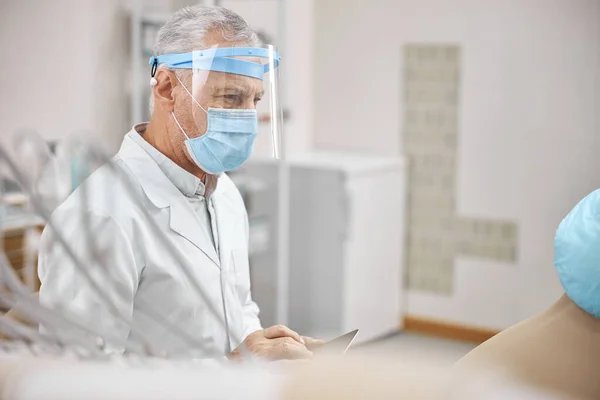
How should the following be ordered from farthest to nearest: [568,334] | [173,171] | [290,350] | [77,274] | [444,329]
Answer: [444,329] → [173,171] → [290,350] → [77,274] → [568,334]

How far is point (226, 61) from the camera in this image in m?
1.42

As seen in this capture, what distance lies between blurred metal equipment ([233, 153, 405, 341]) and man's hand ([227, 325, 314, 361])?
2394 millimetres

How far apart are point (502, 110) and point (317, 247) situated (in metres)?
1.15

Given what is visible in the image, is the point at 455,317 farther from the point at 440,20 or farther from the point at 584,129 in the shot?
the point at 440,20

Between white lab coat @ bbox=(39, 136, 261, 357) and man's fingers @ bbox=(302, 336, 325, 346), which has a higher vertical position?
white lab coat @ bbox=(39, 136, 261, 357)

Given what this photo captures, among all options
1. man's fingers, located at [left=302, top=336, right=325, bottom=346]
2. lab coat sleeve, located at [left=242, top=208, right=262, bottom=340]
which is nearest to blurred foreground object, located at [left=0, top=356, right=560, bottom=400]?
man's fingers, located at [left=302, top=336, right=325, bottom=346]

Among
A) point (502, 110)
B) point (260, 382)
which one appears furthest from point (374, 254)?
point (260, 382)

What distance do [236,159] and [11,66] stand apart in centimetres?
217

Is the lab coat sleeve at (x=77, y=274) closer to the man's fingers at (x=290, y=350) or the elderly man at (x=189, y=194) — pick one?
the elderly man at (x=189, y=194)

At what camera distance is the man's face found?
1451 mm

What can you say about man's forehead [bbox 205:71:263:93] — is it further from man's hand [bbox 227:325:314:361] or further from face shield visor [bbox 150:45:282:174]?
man's hand [bbox 227:325:314:361]

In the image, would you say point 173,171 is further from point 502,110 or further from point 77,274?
point 502,110

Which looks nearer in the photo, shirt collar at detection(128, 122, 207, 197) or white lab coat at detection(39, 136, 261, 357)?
white lab coat at detection(39, 136, 261, 357)

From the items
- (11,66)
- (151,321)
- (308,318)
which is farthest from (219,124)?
(308,318)
